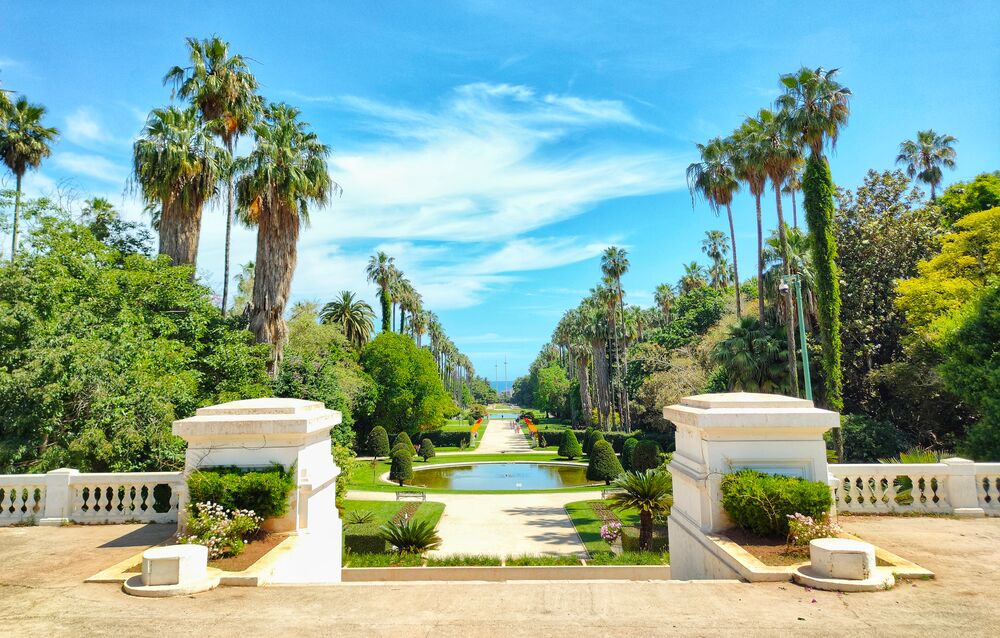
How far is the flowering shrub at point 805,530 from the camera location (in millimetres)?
7730

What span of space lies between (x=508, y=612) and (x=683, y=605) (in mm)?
1961

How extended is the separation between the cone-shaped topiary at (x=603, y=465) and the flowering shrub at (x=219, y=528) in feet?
82.3

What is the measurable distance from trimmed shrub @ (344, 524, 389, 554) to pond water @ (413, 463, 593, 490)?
14.5 meters

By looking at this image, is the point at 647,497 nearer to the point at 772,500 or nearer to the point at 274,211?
the point at 772,500

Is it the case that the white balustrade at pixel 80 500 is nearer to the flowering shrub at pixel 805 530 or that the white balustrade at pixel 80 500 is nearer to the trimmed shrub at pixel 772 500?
the trimmed shrub at pixel 772 500

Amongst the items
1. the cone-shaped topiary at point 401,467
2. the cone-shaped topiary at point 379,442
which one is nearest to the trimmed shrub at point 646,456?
the cone-shaped topiary at point 401,467

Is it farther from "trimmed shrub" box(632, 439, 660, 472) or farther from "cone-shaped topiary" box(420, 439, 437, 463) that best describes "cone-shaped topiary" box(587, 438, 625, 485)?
"cone-shaped topiary" box(420, 439, 437, 463)

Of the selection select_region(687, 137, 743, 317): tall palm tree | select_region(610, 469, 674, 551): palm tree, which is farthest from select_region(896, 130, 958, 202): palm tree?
select_region(610, 469, 674, 551): palm tree

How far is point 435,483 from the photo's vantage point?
1357 inches

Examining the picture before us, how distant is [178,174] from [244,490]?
59.0 ft

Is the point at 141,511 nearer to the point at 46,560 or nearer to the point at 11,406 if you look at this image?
the point at 46,560

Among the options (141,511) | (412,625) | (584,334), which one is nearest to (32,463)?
(141,511)

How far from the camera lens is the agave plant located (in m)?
14.5

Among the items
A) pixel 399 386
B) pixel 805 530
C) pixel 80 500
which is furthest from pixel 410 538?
pixel 399 386
